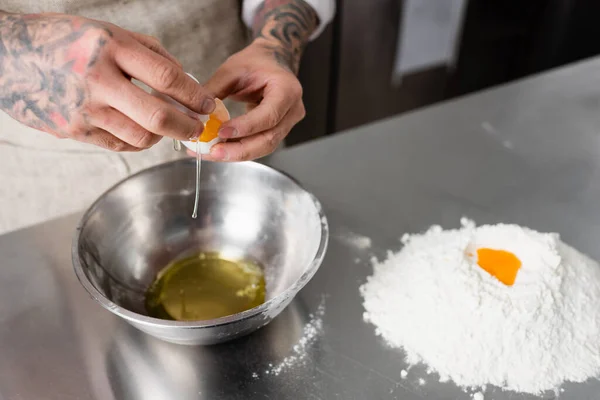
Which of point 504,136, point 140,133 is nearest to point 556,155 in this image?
point 504,136

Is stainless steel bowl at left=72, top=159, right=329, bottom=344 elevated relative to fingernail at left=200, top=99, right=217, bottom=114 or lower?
lower

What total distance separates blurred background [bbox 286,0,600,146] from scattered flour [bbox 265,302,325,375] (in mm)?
990

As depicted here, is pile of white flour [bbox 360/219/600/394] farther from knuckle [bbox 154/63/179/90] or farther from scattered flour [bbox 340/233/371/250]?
knuckle [bbox 154/63/179/90]

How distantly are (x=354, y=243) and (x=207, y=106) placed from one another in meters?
0.35

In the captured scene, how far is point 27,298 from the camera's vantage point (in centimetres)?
78

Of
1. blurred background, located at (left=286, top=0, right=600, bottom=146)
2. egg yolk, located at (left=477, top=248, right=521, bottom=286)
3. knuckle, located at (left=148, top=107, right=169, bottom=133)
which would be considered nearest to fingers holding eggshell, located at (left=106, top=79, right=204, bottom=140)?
knuckle, located at (left=148, top=107, right=169, bottom=133)

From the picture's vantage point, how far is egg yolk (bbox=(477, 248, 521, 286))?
0.74 meters

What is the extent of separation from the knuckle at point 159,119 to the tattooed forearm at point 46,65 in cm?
8

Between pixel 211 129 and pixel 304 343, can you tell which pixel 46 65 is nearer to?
pixel 211 129

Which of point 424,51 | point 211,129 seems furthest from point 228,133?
point 424,51

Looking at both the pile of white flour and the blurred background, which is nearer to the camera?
the pile of white flour

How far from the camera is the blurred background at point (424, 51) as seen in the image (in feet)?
5.47

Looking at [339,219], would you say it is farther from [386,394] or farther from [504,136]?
[504,136]

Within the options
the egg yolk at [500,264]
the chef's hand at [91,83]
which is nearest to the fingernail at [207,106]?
the chef's hand at [91,83]
